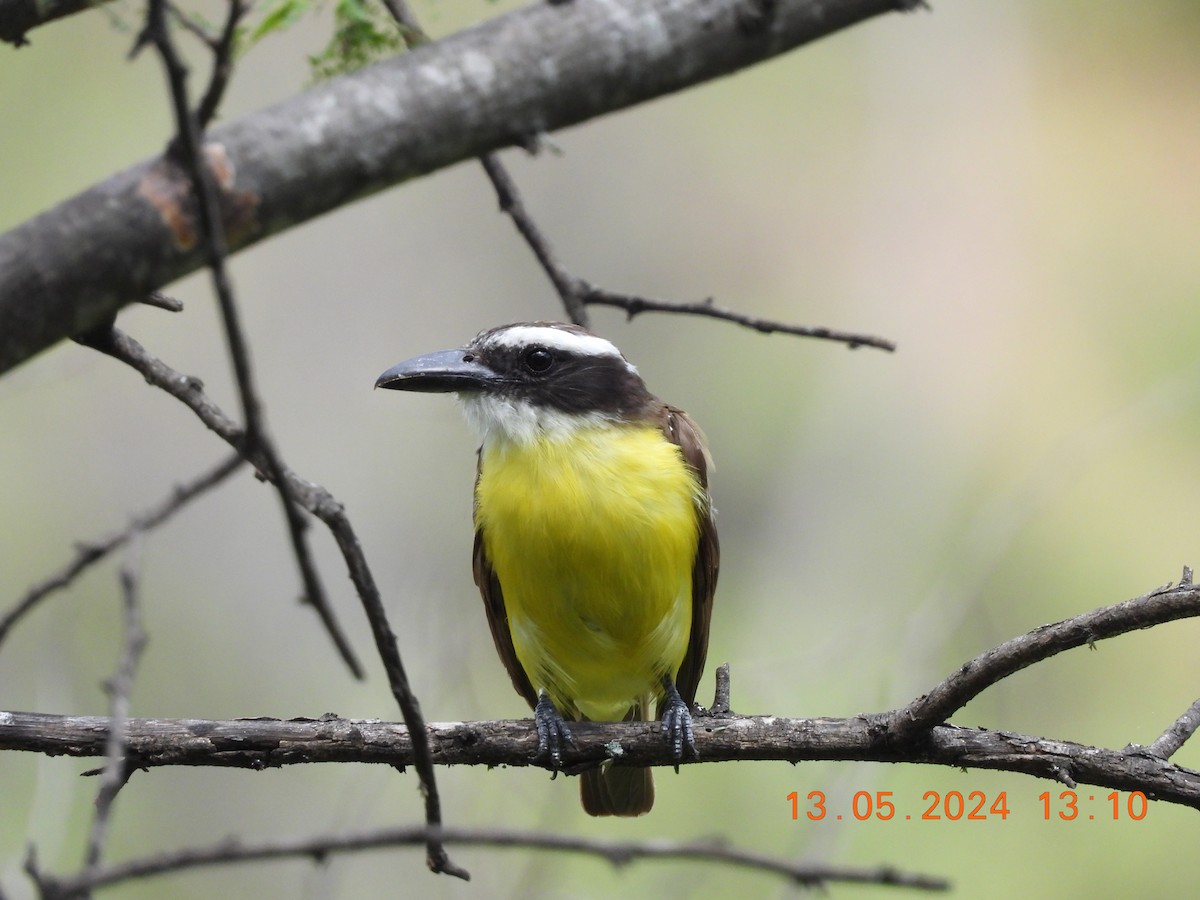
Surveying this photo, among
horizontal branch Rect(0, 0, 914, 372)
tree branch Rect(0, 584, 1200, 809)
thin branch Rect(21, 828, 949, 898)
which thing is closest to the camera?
thin branch Rect(21, 828, 949, 898)

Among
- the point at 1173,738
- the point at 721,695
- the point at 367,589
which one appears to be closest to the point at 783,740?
the point at 721,695

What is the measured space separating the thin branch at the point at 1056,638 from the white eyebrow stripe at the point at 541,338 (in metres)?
1.81

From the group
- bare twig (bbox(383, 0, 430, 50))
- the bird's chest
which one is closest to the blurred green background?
the bird's chest

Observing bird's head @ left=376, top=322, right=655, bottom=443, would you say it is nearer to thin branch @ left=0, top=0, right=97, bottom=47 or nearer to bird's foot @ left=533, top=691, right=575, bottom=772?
bird's foot @ left=533, top=691, right=575, bottom=772

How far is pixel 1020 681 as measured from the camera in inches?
307

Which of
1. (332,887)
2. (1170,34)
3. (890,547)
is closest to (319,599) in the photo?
(332,887)

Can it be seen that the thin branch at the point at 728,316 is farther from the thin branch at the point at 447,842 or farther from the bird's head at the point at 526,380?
the thin branch at the point at 447,842

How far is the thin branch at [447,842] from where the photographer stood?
58.2 inches

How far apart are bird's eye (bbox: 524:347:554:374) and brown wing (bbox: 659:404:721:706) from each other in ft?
1.64

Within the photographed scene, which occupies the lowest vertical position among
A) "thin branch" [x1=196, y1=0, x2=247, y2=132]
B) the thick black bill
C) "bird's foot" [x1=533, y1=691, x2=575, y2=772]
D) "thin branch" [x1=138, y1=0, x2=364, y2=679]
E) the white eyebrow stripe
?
"bird's foot" [x1=533, y1=691, x2=575, y2=772]

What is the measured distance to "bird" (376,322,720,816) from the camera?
162 inches

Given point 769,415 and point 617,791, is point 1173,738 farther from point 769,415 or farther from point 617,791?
point 769,415

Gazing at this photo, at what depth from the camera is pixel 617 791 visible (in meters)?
5.09

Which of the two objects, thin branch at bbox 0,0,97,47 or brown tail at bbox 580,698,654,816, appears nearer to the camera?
thin branch at bbox 0,0,97,47
